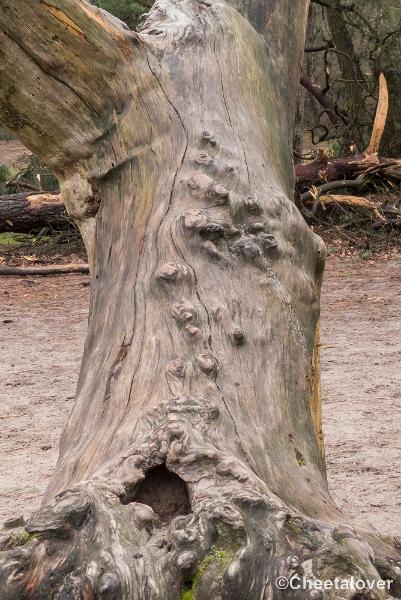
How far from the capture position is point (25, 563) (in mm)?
1459

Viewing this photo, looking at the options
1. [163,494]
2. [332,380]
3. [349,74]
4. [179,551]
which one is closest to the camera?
[179,551]

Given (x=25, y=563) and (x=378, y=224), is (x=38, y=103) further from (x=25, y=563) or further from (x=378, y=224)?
(x=378, y=224)

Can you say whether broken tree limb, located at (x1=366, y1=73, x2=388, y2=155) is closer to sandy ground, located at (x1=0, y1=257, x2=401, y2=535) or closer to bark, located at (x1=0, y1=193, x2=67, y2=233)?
sandy ground, located at (x1=0, y1=257, x2=401, y2=535)

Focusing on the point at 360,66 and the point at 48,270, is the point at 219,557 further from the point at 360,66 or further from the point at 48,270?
the point at 360,66

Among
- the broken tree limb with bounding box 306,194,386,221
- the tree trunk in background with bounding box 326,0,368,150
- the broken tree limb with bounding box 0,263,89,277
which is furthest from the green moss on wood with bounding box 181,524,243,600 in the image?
the tree trunk in background with bounding box 326,0,368,150

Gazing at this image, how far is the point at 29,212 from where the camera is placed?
31.9 feet

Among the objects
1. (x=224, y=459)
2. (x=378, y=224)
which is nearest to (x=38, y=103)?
(x=224, y=459)

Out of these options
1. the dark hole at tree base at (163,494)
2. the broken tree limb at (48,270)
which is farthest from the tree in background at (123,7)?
the dark hole at tree base at (163,494)

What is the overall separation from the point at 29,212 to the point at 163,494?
326 inches

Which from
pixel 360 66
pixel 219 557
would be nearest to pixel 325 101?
pixel 360 66

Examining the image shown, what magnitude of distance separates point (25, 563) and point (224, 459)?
1.33 ft

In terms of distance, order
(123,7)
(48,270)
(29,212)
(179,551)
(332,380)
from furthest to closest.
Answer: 1. (123,7)
2. (29,212)
3. (48,270)
4. (332,380)
5. (179,551)

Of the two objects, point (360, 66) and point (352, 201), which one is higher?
point (360, 66)

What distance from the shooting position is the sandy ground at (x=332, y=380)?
4.02 m
